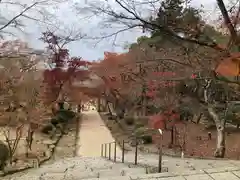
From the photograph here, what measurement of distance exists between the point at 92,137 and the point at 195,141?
5249 millimetres

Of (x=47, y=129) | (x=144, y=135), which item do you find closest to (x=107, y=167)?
(x=144, y=135)

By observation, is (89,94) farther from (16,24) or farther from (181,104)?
(16,24)

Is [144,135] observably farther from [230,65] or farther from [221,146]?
[230,65]

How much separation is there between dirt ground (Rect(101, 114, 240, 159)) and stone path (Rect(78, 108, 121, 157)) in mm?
Result: 581

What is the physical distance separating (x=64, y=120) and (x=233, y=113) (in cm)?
A: 1049

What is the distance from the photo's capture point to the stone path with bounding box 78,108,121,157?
40.9ft

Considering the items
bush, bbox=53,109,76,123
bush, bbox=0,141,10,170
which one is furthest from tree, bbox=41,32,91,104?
bush, bbox=0,141,10,170

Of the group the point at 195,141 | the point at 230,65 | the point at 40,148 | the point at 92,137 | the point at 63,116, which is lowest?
the point at 40,148

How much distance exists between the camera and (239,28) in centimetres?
423

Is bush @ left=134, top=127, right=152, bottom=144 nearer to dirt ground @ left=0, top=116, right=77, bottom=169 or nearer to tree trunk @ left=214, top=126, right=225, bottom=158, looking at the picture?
dirt ground @ left=0, top=116, right=77, bottom=169

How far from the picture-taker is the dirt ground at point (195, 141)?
38.1 ft

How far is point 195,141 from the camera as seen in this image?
43.9 ft

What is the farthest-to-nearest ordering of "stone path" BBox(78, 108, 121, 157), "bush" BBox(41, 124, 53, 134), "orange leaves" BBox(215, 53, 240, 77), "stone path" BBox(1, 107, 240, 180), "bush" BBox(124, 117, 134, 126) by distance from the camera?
"bush" BBox(124, 117, 134, 126) → "bush" BBox(41, 124, 53, 134) → "stone path" BBox(78, 108, 121, 157) → "stone path" BBox(1, 107, 240, 180) → "orange leaves" BBox(215, 53, 240, 77)

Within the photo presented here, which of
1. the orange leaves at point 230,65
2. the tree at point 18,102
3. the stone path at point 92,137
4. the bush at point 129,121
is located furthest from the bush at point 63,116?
the orange leaves at point 230,65
